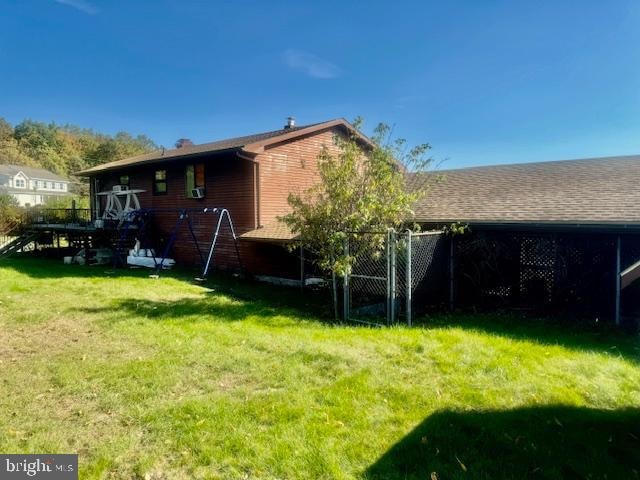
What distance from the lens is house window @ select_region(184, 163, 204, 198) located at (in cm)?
1412

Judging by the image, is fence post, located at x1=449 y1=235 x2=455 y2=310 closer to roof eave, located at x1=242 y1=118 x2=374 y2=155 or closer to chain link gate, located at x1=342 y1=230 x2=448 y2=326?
chain link gate, located at x1=342 y1=230 x2=448 y2=326

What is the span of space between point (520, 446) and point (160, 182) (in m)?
15.5

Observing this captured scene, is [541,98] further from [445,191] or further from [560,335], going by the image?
[560,335]

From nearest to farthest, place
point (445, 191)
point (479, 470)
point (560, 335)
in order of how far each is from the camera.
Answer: point (479, 470), point (560, 335), point (445, 191)

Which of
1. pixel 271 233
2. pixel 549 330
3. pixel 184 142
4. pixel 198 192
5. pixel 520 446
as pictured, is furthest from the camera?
pixel 184 142

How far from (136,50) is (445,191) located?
50.0 ft

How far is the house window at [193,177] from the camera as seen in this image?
46.3ft

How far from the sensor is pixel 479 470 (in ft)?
9.91

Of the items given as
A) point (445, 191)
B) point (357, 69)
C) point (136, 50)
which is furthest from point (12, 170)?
point (445, 191)

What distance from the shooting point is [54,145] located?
71125 mm

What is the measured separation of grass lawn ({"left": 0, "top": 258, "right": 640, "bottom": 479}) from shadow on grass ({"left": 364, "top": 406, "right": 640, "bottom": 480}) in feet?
0.05

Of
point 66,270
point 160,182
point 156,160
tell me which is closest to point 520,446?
point 66,270

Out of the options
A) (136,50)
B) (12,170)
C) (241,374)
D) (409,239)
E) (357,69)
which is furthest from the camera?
(12,170)

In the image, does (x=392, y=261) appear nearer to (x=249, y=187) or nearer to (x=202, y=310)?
(x=202, y=310)
